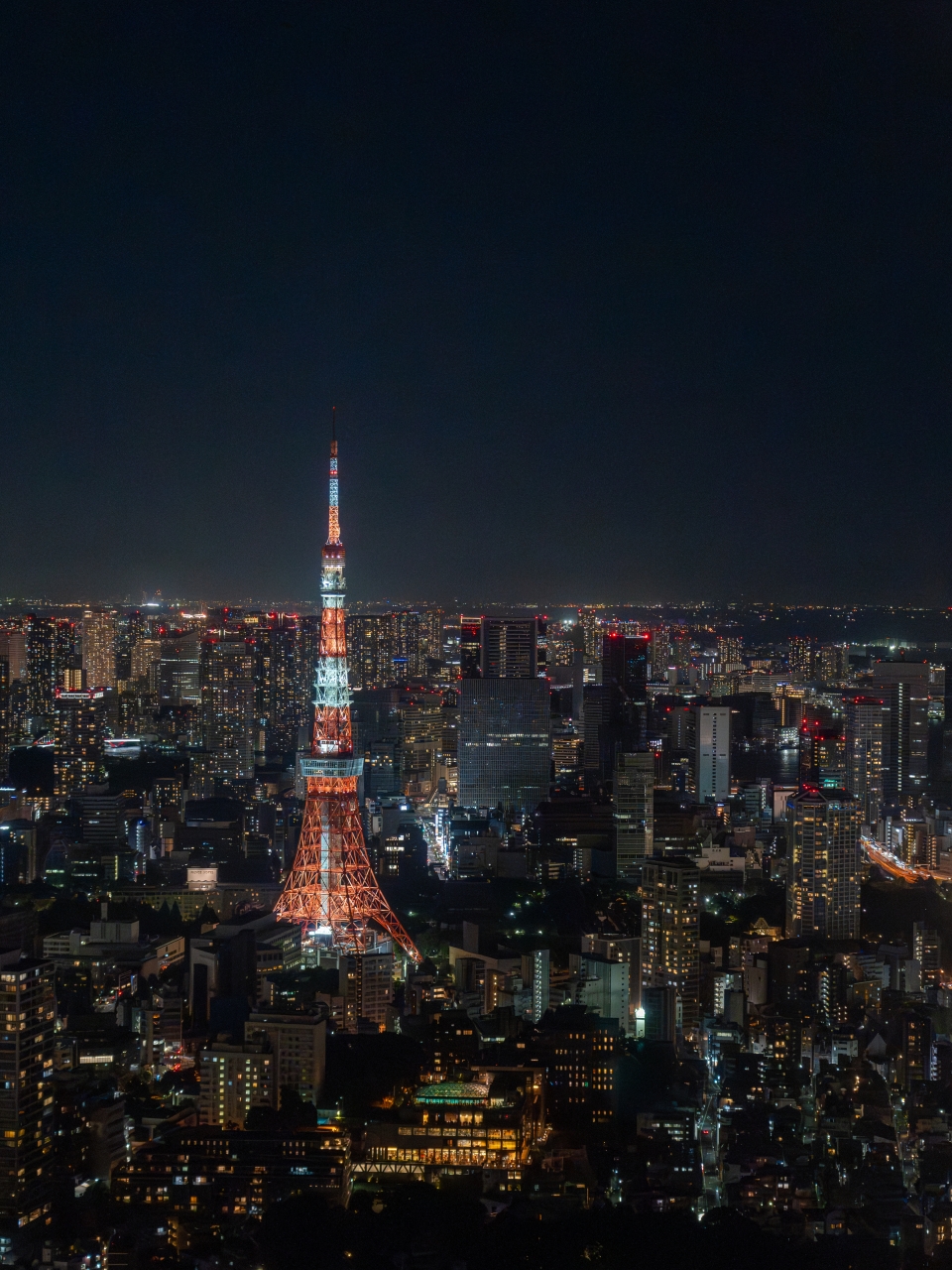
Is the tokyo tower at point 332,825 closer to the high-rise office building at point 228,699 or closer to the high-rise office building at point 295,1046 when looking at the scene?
the high-rise office building at point 295,1046

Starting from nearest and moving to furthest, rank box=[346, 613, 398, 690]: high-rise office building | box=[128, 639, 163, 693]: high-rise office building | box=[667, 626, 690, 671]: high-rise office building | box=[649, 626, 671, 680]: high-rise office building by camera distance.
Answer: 1. box=[667, 626, 690, 671]: high-rise office building
2. box=[649, 626, 671, 680]: high-rise office building
3. box=[346, 613, 398, 690]: high-rise office building
4. box=[128, 639, 163, 693]: high-rise office building

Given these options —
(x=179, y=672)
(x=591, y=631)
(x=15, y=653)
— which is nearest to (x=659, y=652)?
(x=591, y=631)

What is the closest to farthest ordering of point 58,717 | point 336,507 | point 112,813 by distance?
point 336,507 → point 112,813 → point 58,717

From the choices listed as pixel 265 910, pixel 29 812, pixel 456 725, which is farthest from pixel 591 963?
pixel 456 725

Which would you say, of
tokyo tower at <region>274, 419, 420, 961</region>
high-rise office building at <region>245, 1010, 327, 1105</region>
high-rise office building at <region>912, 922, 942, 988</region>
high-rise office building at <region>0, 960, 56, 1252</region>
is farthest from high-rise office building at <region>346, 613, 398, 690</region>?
high-rise office building at <region>0, 960, 56, 1252</region>

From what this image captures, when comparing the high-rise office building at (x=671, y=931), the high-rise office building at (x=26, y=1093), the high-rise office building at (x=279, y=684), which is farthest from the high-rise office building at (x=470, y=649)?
the high-rise office building at (x=26, y=1093)

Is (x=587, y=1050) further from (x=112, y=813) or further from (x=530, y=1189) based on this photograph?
(x=112, y=813)

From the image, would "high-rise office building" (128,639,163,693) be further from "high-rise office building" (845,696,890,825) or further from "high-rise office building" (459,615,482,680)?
"high-rise office building" (845,696,890,825)

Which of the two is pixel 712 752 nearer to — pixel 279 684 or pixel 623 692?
pixel 623 692
